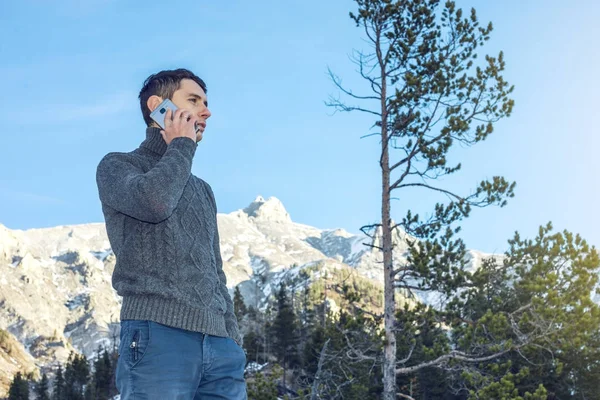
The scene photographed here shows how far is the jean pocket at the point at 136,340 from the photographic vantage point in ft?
9.64

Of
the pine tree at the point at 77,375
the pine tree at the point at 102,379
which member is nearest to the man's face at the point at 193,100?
the pine tree at the point at 102,379

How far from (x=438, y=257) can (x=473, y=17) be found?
646 cm

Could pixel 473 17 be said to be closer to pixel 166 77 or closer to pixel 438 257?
pixel 438 257

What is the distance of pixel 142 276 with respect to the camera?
3166 millimetres

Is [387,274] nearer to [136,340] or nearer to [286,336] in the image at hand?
[136,340]

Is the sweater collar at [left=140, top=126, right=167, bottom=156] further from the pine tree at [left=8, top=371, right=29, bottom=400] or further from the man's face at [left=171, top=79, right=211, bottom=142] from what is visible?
the pine tree at [left=8, top=371, right=29, bottom=400]

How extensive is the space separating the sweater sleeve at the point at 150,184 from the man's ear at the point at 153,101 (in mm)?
443

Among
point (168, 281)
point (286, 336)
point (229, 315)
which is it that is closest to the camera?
point (168, 281)

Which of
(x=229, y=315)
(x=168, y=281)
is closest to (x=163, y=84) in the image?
(x=168, y=281)

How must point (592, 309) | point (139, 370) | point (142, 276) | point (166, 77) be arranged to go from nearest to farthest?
point (139, 370) < point (142, 276) < point (166, 77) < point (592, 309)

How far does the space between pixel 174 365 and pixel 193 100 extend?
5.48 feet

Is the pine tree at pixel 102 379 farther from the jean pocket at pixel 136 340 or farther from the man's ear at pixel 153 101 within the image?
the jean pocket at pixel 136 340

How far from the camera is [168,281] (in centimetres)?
318

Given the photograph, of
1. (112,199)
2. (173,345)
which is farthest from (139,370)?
(112,199)
